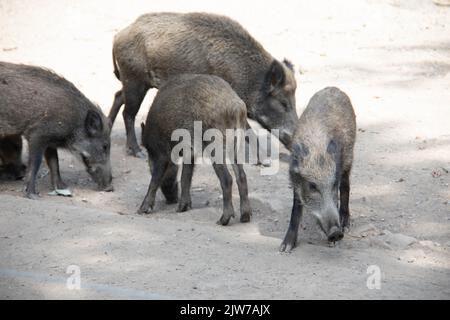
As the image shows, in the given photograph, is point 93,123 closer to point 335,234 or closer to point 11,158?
point 11,158

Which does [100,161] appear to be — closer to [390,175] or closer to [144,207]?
Answer: [144,207]

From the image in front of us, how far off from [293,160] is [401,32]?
796cm

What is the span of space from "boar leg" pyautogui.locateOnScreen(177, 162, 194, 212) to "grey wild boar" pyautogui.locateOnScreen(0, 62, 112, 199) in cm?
112

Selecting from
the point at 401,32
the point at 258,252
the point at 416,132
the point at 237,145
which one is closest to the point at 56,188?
the point at 237,145

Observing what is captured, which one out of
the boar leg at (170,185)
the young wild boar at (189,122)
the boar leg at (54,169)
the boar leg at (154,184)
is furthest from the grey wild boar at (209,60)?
the boar leg at (154,184)

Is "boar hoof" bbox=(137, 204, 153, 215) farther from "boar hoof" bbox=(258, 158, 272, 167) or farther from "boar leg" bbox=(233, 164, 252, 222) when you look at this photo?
"boar hoof" bbox=(258, 158, 272, 167)

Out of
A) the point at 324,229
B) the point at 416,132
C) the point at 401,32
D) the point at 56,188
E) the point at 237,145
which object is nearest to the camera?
the point at 324,229

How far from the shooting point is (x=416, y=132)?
927 cm

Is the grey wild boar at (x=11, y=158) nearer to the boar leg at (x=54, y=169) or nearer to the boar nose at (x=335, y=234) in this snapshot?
the boar leg at (x=54, y=169)

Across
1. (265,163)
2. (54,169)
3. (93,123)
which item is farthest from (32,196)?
(265,163)

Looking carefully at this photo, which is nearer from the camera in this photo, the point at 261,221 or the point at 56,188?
the point at 261,221

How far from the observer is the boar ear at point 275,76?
28.3 ft

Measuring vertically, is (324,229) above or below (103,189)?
above

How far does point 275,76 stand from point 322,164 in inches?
108
